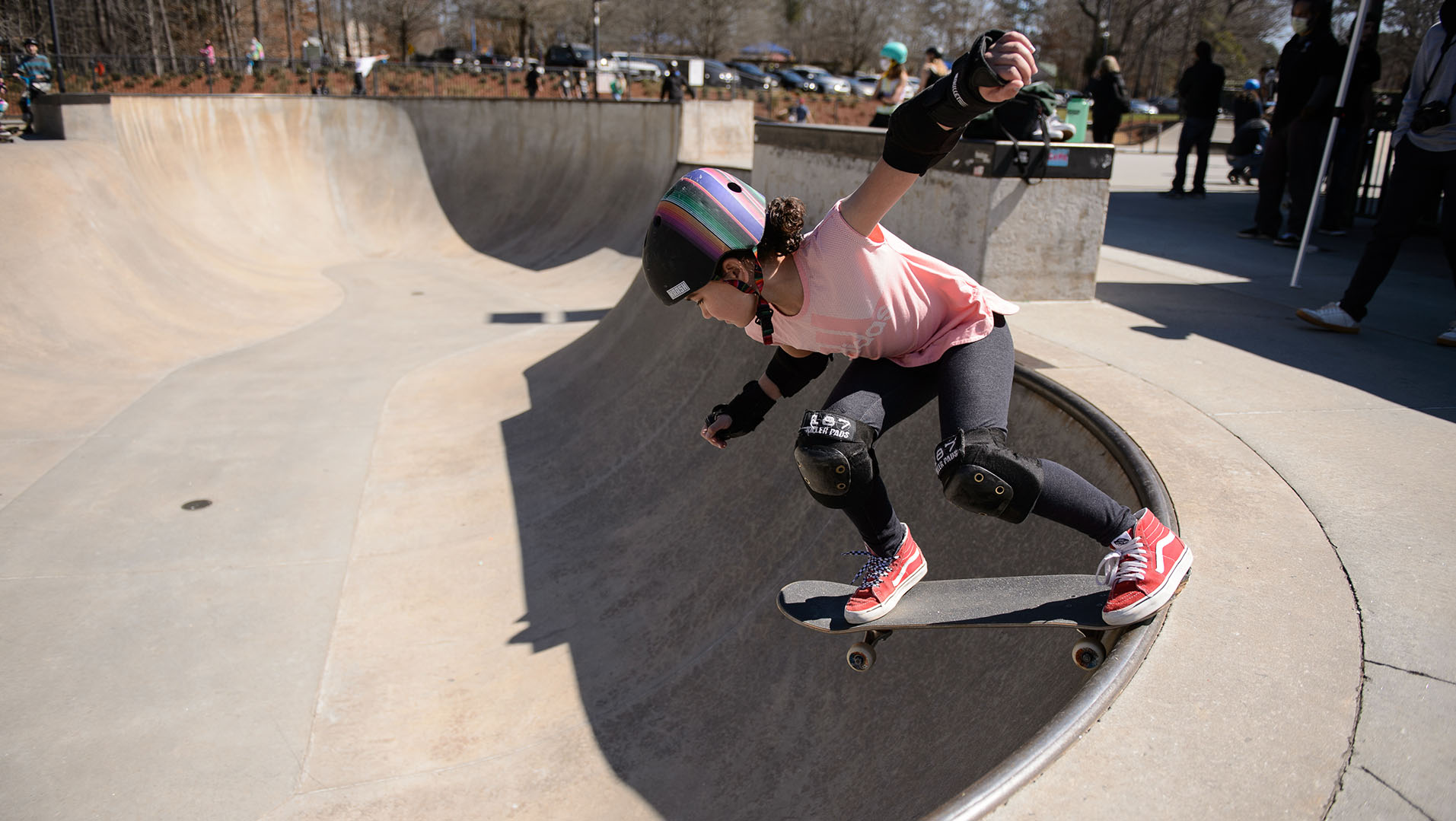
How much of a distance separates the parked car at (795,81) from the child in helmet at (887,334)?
45671 mm

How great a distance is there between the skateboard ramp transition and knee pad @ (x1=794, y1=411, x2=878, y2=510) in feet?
2.66

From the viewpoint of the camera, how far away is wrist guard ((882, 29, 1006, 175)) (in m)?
2.24

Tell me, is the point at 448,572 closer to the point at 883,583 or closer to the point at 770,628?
the point at 770,628

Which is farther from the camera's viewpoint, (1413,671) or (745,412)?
(745,412)

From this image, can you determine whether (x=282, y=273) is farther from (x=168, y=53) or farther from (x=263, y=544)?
(x=168, y=53)

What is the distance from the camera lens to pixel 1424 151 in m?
4.90

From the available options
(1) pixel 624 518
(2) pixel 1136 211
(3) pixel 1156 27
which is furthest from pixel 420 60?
(1) pixel 624 518

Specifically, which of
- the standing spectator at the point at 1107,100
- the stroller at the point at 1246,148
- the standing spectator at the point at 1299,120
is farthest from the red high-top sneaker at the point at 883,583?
the stroller at the point at 1246,148

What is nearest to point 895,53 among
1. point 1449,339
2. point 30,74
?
point 1449,339

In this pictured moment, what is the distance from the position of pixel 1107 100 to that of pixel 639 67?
35.0m

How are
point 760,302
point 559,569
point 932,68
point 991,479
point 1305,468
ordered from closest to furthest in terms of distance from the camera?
point 991,479, point 760,302, point 1305,468, point 559,569, point 932,68

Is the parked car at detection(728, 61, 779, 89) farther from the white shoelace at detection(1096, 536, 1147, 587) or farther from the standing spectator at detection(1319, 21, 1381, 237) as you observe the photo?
the white shoelace at detection(1096, 536, 1147, 587)

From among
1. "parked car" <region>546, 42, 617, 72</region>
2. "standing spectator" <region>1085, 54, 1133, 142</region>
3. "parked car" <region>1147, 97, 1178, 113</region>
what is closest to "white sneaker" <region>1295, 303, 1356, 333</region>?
"standing spectator" <region>1085, 54, 1133, 142</region>

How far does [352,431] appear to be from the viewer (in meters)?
8.24
